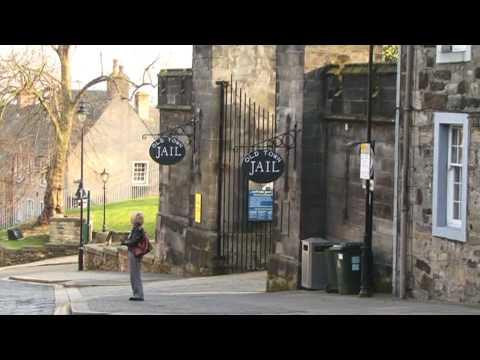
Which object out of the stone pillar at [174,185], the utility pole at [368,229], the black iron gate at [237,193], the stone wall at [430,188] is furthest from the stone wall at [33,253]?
the stone wall at [430,188]

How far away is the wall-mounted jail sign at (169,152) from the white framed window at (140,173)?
161ft

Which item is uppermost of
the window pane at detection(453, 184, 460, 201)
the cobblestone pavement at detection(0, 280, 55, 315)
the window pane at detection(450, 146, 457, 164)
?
the window pane at detection(450, 146, 457, 164)

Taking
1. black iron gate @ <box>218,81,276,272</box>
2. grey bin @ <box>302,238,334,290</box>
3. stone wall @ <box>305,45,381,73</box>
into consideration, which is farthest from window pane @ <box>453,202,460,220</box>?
black iron gate @ <box>218,81,276,272</box>

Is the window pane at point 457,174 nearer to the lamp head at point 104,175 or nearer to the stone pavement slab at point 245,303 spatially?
the stone pavement slab at point 245,303

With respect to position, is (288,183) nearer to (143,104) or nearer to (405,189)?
(405,189)

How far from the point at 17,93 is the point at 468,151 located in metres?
34.1

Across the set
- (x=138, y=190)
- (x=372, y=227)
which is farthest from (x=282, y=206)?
(x=138, y=190)

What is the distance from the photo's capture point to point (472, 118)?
15586 millimetres

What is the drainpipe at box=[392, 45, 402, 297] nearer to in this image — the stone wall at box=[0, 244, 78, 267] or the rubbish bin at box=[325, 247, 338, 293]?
the rubbish bin at box=[325, 247, 338, 293]

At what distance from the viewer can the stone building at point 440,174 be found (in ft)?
51.3

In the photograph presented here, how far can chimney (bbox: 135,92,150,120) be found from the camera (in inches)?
3150

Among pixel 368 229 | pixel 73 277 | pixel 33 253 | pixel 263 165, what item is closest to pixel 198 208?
pixel 73 277

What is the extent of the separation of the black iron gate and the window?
413 inches
